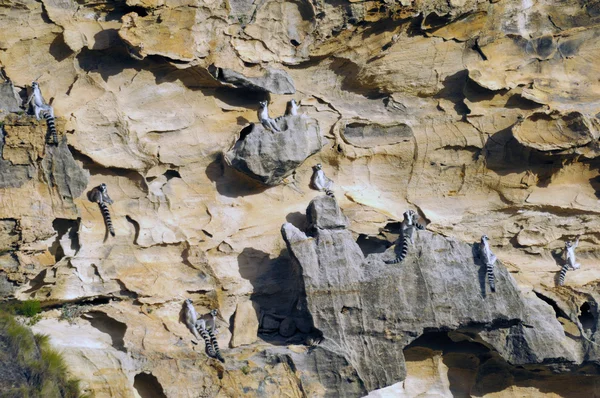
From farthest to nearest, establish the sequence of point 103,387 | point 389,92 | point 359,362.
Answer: point 389,92, point 359,362, point 103,387

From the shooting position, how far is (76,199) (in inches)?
706

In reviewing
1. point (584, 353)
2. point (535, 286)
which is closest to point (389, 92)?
point (535, 286)

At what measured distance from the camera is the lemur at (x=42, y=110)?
17.5m

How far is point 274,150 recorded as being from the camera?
61.6 ft

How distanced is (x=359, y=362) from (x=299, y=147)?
4.00m

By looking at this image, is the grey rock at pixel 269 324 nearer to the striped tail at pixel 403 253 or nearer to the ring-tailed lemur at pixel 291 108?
the striped tail at pixel 403 253

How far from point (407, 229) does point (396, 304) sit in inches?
54.6

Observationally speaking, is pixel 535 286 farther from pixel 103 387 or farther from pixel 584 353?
pixel 103 387

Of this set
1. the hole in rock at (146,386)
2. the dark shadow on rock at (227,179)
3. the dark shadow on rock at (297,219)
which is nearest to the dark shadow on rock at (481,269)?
the dark shadow on rock at (297,219)

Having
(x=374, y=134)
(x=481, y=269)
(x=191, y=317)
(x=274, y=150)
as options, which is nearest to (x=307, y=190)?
(x=274, y=150)

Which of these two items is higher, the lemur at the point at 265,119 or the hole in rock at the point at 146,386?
the lemur at the point at 265,119

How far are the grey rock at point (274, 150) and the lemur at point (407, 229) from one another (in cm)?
207


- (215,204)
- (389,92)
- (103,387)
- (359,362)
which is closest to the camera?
(103,387)

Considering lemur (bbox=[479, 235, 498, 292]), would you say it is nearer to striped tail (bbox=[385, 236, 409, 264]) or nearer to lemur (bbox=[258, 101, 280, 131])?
striped tail (bbox=[385, 236, 409, 264])
